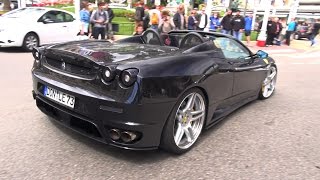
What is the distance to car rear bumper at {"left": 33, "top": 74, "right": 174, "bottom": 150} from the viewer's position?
304 centimetres

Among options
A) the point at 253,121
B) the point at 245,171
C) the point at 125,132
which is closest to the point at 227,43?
the point at 253,121

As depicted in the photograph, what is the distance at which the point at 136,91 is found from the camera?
3041mm

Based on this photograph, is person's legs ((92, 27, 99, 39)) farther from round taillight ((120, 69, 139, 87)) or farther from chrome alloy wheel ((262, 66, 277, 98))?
round taillight ((120, 69, 139, 87))

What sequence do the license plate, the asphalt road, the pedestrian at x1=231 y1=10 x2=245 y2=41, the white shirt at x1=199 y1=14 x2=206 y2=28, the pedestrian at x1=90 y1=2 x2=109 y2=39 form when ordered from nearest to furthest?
the asphalt road → the license plate → the pedestrian at x1=90 y1=2 x2=109 y2=39 → the pedestrian at x1=231 y1=10 x2=245 y2=41 → the white shirt at x1=199 y1=14 x2=206 y2=28

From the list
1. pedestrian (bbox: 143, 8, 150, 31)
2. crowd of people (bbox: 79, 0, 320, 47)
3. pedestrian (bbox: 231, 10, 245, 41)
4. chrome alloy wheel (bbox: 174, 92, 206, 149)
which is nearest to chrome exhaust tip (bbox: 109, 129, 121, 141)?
chrome alloy wheel (bbox: 174, 92, 206, 149)

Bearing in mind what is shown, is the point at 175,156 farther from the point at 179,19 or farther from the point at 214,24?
→ the point at 214,24

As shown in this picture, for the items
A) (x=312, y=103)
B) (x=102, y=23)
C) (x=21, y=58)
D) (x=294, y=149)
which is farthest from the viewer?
(x=102, y=23)

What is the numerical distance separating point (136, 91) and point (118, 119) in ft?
0.95

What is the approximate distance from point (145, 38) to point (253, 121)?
1.95m

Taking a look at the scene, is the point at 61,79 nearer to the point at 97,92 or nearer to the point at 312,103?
the point at 97,92

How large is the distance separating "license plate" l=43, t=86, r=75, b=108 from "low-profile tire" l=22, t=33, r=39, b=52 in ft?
25.3

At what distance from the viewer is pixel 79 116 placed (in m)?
3.26

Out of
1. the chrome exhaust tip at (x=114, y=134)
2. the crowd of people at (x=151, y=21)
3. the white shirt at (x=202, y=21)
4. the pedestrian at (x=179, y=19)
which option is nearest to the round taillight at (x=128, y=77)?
the chrome exhaust tip at (x=114, y=134)

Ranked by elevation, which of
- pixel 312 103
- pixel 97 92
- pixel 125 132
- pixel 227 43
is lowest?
pixel 312 103
